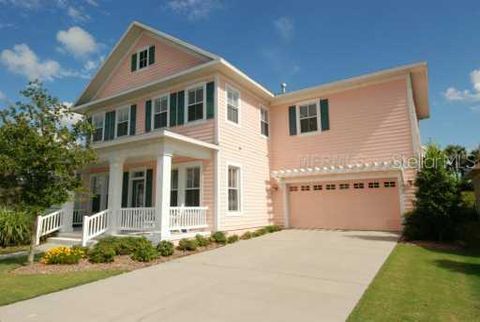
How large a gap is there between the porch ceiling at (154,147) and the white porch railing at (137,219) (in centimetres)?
191

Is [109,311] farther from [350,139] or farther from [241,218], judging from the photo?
[350,139]

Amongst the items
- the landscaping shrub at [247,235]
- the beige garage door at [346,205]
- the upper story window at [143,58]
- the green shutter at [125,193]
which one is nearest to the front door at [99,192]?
the green shutter at [125,193]

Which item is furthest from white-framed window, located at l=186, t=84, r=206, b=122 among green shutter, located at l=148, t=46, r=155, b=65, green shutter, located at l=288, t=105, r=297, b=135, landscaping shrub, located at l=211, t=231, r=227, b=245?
green shutter, located at l=288, t=105, r=297, b=135

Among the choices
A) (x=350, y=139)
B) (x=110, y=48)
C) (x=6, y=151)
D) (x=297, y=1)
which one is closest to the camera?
(x=6, y=151)

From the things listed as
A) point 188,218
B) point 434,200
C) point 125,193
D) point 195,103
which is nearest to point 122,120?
point 125,193

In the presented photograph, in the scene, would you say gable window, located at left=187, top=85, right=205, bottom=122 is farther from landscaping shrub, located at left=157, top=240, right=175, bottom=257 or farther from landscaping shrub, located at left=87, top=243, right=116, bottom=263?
landscaping shrub, located at left=87, top=243, right=116, bottom=263

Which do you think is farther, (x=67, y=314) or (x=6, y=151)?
(x=6, y=151)

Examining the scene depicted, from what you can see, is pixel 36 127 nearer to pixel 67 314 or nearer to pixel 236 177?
pixel 67 314

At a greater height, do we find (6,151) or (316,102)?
(316,102)

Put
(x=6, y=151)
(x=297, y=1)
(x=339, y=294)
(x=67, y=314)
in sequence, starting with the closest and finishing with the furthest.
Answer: (x=67, y=314) < (x=339, y=294) < (x=6, y=151) < (x=297, y=1)

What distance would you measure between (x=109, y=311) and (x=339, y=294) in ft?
11.8

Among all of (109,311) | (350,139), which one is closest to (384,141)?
(350,139)

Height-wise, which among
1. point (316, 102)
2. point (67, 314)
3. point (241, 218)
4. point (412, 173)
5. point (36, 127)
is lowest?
point (67, 314)

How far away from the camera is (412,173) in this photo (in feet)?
40.9
